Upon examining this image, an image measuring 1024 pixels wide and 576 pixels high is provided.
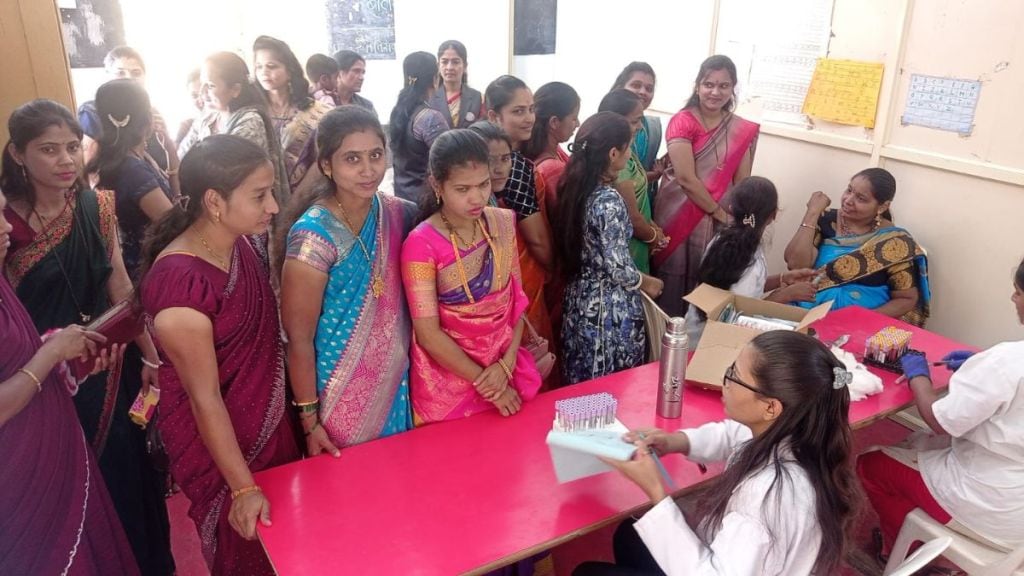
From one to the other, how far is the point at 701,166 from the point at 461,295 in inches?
78.8

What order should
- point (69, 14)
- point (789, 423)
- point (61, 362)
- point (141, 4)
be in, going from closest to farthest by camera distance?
point (789, 423)
point (61, 362)
point (69, 14)
point (141, 4)

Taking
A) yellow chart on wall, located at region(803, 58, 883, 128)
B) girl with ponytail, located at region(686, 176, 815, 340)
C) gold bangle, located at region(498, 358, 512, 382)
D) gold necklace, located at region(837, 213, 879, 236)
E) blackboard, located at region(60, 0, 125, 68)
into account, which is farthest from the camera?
blackboard, located at region(60, 0, 125, 68)

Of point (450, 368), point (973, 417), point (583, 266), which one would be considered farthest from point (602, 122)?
point (973, 417)

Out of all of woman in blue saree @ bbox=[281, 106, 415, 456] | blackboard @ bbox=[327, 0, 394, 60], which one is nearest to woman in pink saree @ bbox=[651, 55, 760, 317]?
woman in blue saree @ bbox=[281, 106, 415, 456]

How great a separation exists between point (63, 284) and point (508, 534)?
1.43 m

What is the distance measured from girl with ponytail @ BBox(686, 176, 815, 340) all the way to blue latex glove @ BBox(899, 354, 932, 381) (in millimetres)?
611

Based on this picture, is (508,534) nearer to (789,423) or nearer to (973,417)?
(789,423)

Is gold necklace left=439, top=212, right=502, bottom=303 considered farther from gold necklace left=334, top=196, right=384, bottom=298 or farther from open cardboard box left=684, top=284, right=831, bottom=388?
open cardboard box left=684, top=284, right=831, bottom=388

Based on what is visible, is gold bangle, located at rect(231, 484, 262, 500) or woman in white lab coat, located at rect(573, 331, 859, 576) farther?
gold bangle, located at rect(231, 484, 262, 500)

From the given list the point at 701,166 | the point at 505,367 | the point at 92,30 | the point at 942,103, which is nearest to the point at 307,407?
the point at 505,367

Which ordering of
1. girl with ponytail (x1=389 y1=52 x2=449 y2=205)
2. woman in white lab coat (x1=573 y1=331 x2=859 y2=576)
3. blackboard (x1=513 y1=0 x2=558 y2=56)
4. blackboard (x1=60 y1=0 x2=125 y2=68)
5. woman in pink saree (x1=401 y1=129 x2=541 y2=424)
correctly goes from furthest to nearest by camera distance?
1. blackboard (x1=513 y1=0 x2=558 y2=56)
2. blackboard (x1=60 y1=0 x2=125 y2=68)
3. girl with ponytail (x1=389 y1=52 x2=449 y2=205)
4. woman in pink saree (x1=401 y1=129 x2=541 y2=424)
5. woman in white lab coat (x1=573 y1=331 x2=859 y2=576)

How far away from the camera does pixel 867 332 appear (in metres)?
2.36

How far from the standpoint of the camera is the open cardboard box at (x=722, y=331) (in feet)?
6.33

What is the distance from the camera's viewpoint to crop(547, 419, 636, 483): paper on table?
1.36 m
